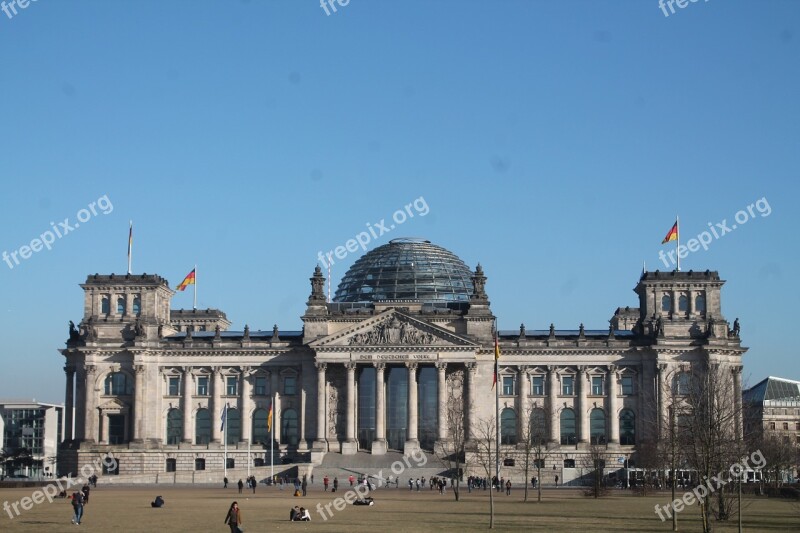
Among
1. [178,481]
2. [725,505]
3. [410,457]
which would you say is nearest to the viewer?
[725,505]

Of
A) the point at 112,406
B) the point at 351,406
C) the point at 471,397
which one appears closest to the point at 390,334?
the point at 351,406

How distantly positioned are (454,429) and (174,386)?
35757 millimetres

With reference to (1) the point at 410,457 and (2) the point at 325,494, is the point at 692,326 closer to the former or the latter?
(1) the point at 410,457

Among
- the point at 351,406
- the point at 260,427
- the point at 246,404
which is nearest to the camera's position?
the point at 351,406

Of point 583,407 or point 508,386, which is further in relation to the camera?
point 508,386

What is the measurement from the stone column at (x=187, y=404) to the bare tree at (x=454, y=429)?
3057cm

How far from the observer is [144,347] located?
156 m

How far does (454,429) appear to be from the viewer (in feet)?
480

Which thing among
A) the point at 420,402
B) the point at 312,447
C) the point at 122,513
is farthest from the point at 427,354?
the point at 122,513

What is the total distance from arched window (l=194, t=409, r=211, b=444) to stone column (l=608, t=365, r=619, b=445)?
48.1 metres

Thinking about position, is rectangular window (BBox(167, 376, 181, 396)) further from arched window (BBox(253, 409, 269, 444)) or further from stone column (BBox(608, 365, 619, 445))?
stone column (BBox(608, 365, 619, 445))

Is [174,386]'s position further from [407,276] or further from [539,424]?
[539,424]

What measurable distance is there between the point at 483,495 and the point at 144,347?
5831 centimetres

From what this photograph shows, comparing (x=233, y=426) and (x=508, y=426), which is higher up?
(x=233, y=426)
